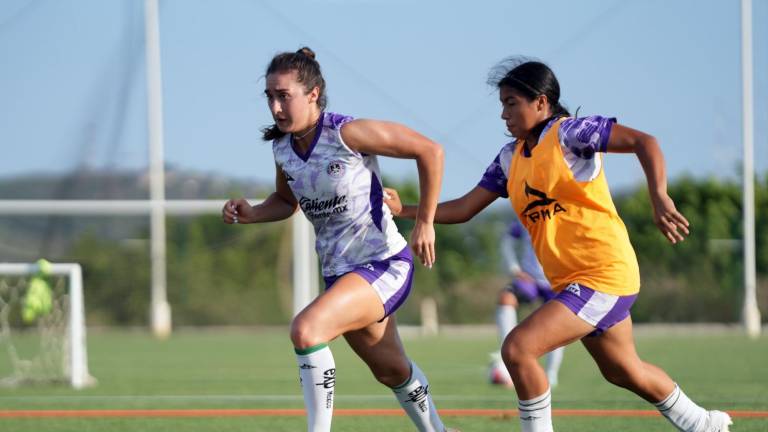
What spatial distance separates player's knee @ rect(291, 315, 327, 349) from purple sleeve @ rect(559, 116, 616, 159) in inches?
53.3

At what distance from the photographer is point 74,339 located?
11.0 m

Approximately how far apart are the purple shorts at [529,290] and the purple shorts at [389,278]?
16.8ft

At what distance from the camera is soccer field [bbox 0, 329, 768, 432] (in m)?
7.38

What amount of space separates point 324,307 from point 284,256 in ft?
60.0

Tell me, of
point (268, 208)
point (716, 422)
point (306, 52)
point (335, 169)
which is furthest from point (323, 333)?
point (716, 422)

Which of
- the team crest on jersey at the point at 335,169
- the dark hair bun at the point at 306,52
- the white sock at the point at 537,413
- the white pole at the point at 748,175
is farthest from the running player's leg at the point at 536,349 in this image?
the white pole at the point at 748,175

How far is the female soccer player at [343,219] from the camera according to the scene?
17.0ft

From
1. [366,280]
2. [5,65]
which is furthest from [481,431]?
[5,65]

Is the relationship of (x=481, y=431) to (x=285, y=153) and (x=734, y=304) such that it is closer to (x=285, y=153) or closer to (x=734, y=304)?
(x=285, y=153)

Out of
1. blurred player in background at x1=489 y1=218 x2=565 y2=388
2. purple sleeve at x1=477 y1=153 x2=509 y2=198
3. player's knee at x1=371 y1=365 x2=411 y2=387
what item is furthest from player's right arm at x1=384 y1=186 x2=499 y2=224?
blurred player in background at x1=489 y1=218 x2=565 y2=388

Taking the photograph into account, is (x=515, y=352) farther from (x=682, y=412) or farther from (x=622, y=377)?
(x=682, y=412)

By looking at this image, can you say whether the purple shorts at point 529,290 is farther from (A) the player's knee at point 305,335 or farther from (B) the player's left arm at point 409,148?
(A) the player's knee at point 305,335

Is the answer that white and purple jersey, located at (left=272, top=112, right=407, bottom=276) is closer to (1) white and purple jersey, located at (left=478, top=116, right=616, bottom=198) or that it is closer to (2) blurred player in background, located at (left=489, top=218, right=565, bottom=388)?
(1) white and purple jersey, located at (left=478, top=116, right=616, bottom=198)

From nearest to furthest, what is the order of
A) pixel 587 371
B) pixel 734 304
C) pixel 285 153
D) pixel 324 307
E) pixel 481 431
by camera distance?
1. pixel 324 307
2. pixel 285 153
3. pixel 481 431
4. pixel 587 371
5. pixel 734 304
